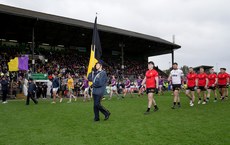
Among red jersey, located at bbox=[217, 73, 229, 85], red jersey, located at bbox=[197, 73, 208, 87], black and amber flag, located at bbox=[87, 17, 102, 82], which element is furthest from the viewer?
red jersey, located at bbox=[217, 73, 229, 85]

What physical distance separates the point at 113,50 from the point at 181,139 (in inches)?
1903

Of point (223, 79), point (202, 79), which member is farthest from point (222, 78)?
point (202, 79)

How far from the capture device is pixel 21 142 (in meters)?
5.76

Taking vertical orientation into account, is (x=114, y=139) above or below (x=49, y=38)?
below

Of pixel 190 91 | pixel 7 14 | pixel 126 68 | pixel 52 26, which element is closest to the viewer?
pixel 190 91

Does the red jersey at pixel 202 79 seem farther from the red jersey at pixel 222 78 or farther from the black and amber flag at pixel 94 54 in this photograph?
the black and amber flag at pixel 94 54

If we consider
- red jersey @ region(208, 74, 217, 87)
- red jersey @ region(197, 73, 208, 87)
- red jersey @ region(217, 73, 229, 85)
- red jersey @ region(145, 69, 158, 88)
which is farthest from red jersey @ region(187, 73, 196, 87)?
red jersey @ region(145, 69, 158, 88)

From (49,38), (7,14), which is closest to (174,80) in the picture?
(7,14)

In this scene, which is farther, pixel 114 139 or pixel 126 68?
pixel 126 68

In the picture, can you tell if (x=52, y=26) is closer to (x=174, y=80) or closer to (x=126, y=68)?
(x=126, y=68)

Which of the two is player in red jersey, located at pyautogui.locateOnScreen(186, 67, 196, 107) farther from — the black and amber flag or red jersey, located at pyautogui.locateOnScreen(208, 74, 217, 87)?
the black and amber flag

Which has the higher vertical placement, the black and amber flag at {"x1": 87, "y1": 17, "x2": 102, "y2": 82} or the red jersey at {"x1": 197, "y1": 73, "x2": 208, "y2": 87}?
the black and amber flag at {"x1": 87, "y1": 17, "x2": 102, "y2": 82}

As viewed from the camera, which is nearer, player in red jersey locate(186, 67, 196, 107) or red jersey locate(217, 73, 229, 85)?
player in red jersey locate(186, 67, 196, 107)

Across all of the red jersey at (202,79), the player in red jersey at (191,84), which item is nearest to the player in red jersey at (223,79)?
the red jersey at (202,79)
